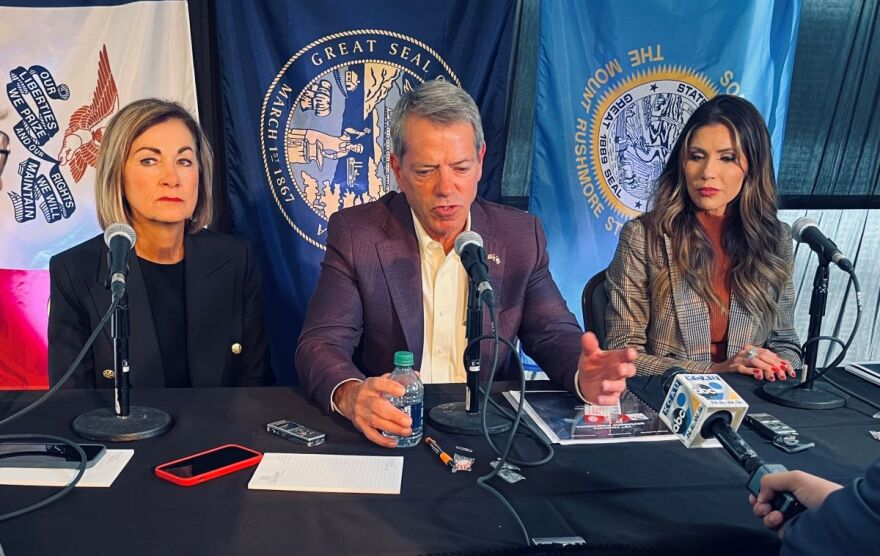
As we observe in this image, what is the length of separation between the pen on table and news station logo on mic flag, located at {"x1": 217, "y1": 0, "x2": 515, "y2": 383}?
1.90 m

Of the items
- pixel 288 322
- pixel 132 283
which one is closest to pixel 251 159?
pixel 288 322

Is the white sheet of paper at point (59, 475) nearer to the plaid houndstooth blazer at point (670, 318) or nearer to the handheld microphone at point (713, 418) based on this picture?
the handheld microphone at point (713, 418)

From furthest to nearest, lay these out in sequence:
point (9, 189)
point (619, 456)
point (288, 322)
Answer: point (288, 322) < point (9, 189) < point (619, 456)

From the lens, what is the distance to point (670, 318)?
258 centimetres

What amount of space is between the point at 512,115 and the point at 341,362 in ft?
6.82

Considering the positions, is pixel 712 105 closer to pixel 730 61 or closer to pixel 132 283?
pixel 730 61

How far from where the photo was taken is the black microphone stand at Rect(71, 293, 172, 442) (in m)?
1.58

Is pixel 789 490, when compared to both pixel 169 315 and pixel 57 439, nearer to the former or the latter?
pixel 57 439

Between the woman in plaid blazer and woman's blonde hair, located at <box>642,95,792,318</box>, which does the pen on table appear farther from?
woman's blonde hair, located at <box>642,95,792,318</box>

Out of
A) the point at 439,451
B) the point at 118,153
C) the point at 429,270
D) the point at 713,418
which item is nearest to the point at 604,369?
the point at 713,418

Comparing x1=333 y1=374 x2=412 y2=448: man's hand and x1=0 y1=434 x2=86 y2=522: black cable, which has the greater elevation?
x1=333 y1=374 x2=412 y2=448: man's hand

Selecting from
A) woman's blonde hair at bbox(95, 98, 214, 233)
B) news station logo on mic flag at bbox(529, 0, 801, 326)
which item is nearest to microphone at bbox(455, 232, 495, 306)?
woman's blonde hair at bbox(95, 98, 214, 233)

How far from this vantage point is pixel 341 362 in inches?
74.3

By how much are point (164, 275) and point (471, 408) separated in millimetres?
1315
